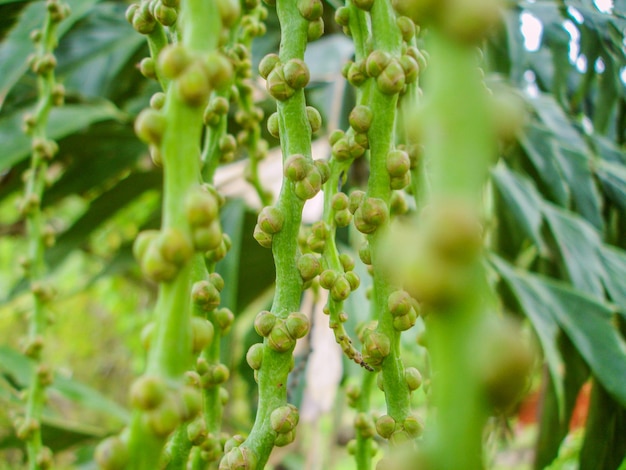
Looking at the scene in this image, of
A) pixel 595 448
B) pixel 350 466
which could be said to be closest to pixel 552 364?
pixel 595 448

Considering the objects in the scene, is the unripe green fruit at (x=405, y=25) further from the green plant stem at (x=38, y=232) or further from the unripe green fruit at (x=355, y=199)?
the green plant stem at (x=38, y=232)

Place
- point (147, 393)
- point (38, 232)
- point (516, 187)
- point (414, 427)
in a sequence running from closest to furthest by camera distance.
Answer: point (147, 393) → point (414, 427) → point (38, 232) → point (516, 187)

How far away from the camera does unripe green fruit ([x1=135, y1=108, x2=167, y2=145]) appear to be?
173mm

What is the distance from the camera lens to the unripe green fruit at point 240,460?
244 mm

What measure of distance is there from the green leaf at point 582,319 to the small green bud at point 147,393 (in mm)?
423

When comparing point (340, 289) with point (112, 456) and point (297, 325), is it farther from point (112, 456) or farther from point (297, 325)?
point (112, 456)

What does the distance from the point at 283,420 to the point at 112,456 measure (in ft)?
0.35

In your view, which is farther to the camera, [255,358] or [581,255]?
[581,255]

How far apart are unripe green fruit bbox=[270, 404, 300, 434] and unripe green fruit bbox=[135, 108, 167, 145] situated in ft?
0.42

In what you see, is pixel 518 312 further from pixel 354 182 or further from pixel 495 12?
pixel 495 12

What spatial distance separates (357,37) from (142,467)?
225 millimetres

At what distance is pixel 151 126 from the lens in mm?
174

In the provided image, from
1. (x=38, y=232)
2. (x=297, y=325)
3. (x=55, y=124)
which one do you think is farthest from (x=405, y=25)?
(x=55, y=124)

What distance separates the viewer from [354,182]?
3.11 feet
